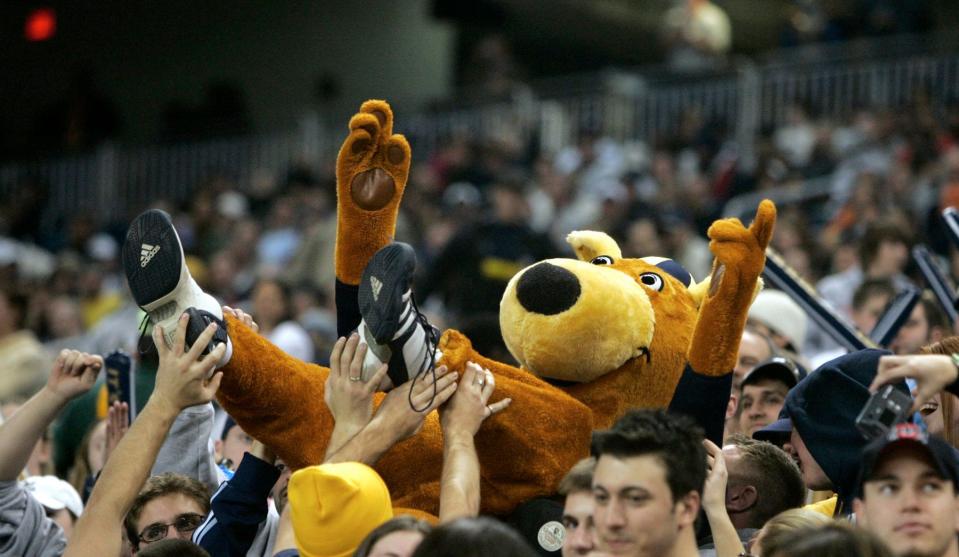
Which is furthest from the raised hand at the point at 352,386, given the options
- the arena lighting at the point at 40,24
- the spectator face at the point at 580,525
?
the arena lighting at the point at 40,24

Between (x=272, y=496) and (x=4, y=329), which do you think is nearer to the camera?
(x=272, y=496)

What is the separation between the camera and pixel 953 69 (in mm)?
12359

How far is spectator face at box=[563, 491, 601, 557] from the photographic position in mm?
3631

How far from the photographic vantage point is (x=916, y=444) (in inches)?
132

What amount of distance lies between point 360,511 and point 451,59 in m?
15.2

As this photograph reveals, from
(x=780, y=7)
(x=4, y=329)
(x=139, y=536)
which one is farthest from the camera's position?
(x=780, y=7)

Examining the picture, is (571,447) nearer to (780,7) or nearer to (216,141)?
(216,141)

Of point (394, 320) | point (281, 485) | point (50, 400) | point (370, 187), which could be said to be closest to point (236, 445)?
point (281, 485)

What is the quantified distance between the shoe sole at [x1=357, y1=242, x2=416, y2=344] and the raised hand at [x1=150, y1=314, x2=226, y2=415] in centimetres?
39

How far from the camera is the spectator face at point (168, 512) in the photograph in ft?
15.1

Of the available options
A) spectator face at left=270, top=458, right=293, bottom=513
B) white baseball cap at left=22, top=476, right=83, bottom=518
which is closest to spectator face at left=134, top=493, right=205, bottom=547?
spectator face at left=270, top=458, right=293, bottom=513

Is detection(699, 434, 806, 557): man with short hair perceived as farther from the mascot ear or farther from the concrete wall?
the concrete wall

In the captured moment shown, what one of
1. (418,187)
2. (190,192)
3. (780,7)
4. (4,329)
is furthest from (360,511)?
(780,7)

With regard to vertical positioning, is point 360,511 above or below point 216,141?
above
